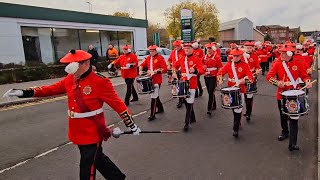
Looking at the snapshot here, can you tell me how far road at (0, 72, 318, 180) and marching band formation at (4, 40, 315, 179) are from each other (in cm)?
36

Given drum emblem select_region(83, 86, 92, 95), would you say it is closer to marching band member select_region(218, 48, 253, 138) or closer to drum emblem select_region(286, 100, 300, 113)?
drum emblem select_region(286, 100, 300, 113)

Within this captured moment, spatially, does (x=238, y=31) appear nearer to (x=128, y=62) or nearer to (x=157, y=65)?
(x=128, y=62)

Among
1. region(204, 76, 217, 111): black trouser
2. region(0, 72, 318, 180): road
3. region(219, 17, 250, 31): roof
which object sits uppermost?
region(219, 17, 250, 31): roof

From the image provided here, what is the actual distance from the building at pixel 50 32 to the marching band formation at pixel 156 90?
11011 millimetres

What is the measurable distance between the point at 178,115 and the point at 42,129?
3488 mm

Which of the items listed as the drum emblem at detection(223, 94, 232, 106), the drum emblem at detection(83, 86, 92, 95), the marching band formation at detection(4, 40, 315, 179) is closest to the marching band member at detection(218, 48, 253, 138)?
the marching band formation at detection(4, 40, 315, 179)

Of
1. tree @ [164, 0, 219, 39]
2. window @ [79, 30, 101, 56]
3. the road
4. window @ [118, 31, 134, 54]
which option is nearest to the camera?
the road

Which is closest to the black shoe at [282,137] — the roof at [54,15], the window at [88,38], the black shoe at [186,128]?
the black shoe at [186,128]

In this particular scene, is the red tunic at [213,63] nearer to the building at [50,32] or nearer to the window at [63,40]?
the building at [50,32]

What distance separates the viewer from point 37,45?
66.4 feet

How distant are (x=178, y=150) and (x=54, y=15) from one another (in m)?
17.4

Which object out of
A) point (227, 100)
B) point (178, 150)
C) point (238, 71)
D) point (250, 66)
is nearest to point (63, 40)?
point (250, 66)

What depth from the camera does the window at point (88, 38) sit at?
23.3 meters

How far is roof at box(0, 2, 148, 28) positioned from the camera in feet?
58.4
